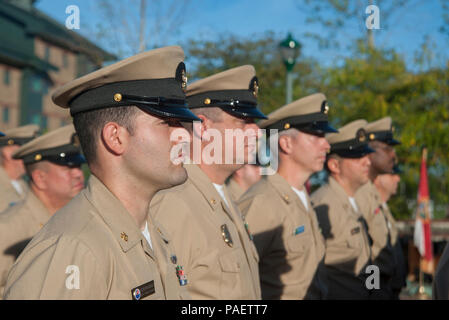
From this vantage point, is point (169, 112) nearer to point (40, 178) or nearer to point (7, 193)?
point (40, 178)

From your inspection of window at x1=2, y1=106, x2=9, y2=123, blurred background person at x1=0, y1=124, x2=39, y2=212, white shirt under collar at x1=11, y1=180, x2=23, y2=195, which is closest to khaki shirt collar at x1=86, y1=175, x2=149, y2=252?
blurred background person at x1=0, y1=124, x2=39, y2=212

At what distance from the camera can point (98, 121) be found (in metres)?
2.45

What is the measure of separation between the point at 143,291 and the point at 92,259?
303 millimetres

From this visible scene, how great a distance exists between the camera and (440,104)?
1327 cm

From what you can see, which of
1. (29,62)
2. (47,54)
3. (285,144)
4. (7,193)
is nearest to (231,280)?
(285,144)

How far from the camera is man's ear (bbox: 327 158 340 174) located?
686 cm

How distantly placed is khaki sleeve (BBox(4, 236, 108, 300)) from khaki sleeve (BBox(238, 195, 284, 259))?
2593 mm

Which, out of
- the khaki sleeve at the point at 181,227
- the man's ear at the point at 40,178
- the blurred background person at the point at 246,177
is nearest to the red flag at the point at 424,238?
the blurred background person at the point at 246,177

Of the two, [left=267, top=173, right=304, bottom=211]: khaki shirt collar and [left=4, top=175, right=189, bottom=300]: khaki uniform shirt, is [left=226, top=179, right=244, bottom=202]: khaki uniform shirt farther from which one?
[left=4, top=175, right=189, bottom=300]: khaki uniform shirt

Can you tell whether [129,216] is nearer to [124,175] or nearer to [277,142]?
[124,175]

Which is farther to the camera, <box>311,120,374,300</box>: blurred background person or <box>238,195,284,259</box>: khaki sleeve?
<box>311,120,374,300</box>: blurred background person

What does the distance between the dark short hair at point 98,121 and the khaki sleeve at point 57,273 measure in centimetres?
56

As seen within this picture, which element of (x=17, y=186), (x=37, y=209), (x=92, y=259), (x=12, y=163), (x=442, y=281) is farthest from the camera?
(x=17, y=186)
